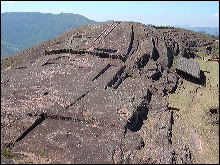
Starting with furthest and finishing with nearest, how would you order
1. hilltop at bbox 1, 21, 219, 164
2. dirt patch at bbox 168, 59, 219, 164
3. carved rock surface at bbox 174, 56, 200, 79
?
carved rock surface at bbox 174, 56, 200, 79 < dirt patch at bbox 168, 59, 219, 164 < hilltop at bbox 1, 21, 219, 164

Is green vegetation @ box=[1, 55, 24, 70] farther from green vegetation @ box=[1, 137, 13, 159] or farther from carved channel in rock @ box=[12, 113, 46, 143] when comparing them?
green vegetation @ box=[1, 137, 13, 159]

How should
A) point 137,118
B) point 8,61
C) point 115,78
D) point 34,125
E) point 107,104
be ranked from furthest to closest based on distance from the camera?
point 8,61 → point 115,78 → point 107,104 → point 137,118 → point 34,125

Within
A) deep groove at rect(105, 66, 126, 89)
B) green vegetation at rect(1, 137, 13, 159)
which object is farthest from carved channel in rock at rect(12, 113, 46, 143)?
deep groove at rect(105, 66, 126, 89)

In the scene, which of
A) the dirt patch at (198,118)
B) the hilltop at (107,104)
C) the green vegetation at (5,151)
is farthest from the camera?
the dirt patch at (198,118)

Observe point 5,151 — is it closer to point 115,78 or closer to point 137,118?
point 137,118

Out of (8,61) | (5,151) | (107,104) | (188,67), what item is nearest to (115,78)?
(107,104)

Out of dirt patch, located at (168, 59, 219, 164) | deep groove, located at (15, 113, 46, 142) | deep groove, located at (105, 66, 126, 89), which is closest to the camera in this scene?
deep groove, located at (15, 113, 46, 142)

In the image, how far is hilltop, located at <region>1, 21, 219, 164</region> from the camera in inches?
449

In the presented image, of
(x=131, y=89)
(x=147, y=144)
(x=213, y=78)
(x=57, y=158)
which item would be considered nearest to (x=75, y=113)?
(x=57, y=158)

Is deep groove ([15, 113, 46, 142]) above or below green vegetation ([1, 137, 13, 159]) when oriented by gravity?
above

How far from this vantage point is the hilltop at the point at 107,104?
1140cm

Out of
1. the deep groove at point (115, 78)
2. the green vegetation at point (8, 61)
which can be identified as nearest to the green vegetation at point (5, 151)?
the deep groove at point (115, 78)

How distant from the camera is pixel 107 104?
48.3ft

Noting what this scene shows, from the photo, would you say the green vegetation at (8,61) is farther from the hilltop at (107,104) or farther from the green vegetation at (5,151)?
the green vegetation at (5,151)
